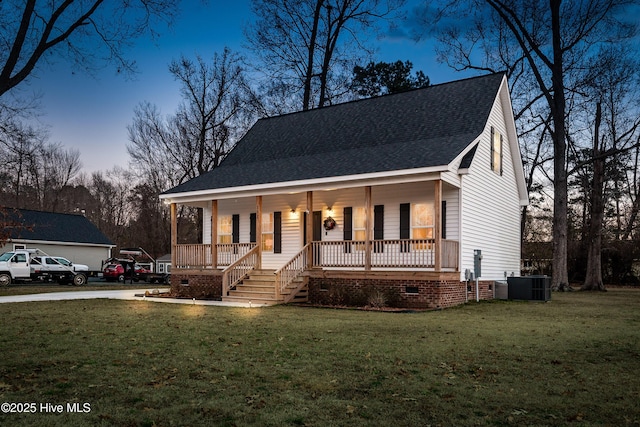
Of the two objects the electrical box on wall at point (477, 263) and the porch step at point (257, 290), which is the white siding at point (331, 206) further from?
the porch step at point (257, 290)

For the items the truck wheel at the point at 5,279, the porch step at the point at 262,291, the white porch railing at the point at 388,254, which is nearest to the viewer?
the white porch railing at the point at 388,254

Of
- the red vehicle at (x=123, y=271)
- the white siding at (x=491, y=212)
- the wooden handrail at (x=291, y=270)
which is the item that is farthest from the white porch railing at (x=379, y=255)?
the red vehicle at (x=123, y=271)

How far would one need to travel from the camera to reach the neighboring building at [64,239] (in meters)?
40.4

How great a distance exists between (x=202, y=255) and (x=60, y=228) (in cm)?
2829

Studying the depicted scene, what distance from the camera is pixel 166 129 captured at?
40.0 m

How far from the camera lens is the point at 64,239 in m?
42.9

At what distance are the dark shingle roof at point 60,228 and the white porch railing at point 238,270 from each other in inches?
1066


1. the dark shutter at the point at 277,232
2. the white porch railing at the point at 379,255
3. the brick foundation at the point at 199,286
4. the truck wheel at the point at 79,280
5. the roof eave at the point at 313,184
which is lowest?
the truck wheel at the point at 79,280

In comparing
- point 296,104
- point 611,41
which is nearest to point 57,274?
point 296,104

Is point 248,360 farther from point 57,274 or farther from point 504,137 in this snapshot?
point 57,274

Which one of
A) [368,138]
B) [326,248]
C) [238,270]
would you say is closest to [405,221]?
[326,248]

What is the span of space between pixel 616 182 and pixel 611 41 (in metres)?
15.3

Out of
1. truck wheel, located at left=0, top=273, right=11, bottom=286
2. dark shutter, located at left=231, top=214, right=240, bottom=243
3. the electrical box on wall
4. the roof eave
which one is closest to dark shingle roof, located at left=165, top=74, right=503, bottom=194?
the roof eave

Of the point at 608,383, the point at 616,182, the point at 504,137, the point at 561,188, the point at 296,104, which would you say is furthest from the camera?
the point at 616,182
